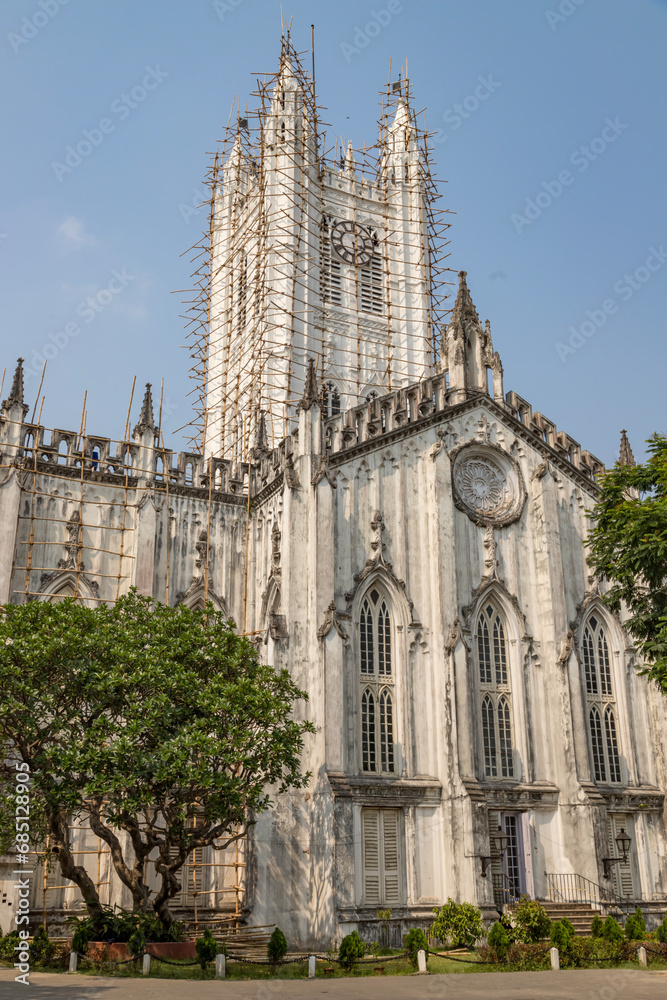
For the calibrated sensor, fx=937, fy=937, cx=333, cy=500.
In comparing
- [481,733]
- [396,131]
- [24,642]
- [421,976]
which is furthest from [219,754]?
[396,131]

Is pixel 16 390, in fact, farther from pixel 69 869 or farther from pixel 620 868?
pixel 620 868

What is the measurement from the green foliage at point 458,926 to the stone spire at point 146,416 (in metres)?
18.0

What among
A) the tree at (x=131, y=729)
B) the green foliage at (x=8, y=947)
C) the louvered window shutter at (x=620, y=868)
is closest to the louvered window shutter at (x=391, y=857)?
the tree at (x=131, y=729)

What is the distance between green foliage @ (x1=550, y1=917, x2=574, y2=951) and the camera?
24.2m

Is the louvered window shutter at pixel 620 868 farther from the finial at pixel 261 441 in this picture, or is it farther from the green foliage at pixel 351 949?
the finial at pixel 261 441

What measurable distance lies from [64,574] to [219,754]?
34.4 ft

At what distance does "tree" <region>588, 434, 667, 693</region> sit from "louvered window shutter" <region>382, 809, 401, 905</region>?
9.10 metres

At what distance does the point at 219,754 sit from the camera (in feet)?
73.4

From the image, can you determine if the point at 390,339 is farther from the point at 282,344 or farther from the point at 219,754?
the point at 219,754

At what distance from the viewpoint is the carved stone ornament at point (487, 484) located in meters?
33.9

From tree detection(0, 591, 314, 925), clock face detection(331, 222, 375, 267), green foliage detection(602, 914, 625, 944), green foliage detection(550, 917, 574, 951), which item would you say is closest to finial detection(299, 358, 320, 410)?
tree detection(0, 591, 314, 925)

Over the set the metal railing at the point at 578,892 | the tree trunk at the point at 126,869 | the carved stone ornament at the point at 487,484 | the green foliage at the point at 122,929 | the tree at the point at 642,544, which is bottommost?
the green foliage at the point at 122,929

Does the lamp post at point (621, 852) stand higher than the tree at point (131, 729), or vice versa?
the tree at point (131, 729)

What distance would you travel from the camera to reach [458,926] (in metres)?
25.7
